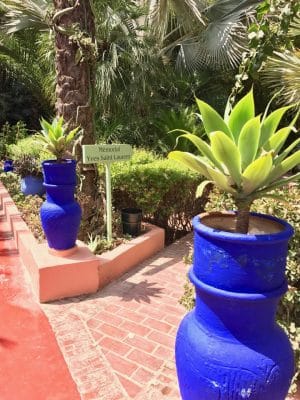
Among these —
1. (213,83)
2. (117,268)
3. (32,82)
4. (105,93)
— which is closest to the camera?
(117,268)

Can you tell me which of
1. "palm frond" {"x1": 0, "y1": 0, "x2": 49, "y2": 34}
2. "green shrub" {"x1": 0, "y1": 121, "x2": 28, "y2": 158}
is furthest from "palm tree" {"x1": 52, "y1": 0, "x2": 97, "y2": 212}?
"green shrub" {"x1": 0, "y1": 121, "x2": 28, "y2": 158}

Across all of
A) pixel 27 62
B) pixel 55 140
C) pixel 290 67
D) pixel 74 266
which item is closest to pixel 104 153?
pixel 55 140

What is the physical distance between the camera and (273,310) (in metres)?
1.44

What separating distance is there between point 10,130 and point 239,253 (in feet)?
39.7

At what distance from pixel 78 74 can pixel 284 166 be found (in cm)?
379

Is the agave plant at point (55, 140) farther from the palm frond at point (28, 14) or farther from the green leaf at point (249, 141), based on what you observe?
the palm frond at point (28, 14)

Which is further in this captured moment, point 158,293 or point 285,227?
point 158,293

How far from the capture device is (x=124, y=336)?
307cm

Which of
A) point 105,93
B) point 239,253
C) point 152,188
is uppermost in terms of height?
point 105,93

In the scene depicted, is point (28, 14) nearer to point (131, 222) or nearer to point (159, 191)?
point (159, 191)

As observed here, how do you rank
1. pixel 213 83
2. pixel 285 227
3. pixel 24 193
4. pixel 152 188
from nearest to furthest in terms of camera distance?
pixel 285 227 < pixel 152 188 < pixel 24 193 < pixel 213 83

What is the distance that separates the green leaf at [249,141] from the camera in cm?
142

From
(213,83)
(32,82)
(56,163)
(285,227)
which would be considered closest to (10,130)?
(32,82)

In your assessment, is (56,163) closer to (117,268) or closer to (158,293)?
(117,268)
